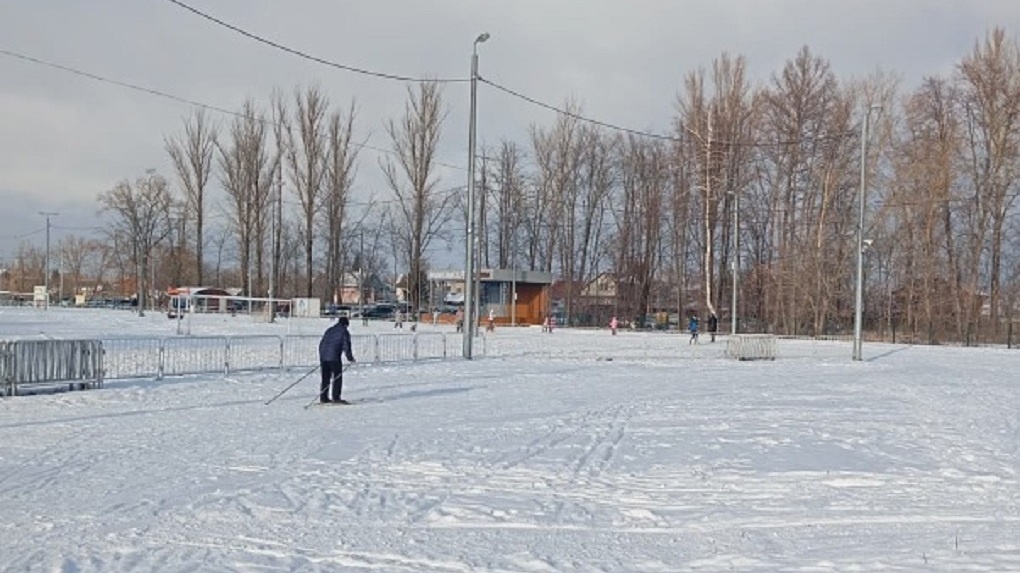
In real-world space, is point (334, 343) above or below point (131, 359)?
above

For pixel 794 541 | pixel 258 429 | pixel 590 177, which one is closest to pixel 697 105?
pixel 590 177

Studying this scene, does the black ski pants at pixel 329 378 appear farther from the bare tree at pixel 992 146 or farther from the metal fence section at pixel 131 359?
the bare tree at pixel 992 146

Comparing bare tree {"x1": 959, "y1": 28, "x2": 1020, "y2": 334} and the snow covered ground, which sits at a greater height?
bare tree {"x1": 959, "y1": 28, "x2": 1020, "y2": 334}

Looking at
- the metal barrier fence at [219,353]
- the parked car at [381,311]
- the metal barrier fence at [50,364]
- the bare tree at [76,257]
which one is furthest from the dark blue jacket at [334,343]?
the bare tree at [76,257]

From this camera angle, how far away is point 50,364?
18.7 meters

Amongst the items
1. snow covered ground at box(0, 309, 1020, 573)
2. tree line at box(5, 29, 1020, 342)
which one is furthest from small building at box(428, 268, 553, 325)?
snow covered ground at box(0, 309, 1020, 573)

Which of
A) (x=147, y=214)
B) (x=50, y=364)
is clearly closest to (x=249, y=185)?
(x=147, y=214)

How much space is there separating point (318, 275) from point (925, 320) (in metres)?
Answer: 58.1

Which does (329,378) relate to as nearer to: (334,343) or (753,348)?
(334,343)

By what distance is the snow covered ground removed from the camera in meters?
7.30

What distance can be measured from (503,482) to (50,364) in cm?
1234

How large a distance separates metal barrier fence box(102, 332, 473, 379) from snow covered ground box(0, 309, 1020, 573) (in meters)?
3.16

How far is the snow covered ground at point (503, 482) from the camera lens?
287 inches

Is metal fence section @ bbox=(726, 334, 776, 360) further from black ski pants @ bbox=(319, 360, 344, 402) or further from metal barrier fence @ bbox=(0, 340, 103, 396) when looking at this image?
metal barrier fence @ bbox=(0, 340, 103, 396)
